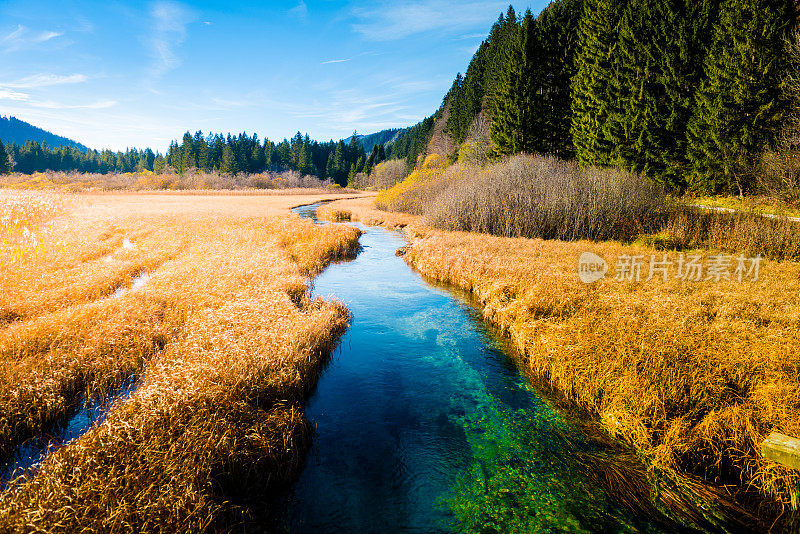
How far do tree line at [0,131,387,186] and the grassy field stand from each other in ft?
309

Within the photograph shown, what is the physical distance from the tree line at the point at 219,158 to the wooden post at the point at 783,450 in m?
105

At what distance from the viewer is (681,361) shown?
6.03 meters

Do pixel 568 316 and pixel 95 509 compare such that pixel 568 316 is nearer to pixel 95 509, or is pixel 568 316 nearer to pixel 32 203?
pixel 95 509

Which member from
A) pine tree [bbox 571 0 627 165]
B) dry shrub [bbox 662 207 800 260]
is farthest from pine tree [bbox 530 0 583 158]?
dry shrub [bbox 662 207 800 260]

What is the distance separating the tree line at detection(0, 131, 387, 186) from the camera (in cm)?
9600

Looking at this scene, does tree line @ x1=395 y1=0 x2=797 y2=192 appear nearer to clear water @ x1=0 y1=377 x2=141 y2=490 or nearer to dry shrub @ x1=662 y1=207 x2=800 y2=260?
dry shrub @ x1=662 y1=207 x2=800 y2=260

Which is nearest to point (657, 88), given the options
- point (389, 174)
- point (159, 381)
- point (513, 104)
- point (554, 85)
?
point (554, 85)

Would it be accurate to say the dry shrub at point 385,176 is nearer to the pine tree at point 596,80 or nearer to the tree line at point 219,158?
the tree line at point 219,158

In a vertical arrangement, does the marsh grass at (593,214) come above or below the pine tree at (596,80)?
below

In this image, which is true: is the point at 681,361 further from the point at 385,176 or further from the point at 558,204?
the point at 385,176

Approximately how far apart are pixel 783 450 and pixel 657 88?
31.1 meters

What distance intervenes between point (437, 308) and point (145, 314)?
802cm

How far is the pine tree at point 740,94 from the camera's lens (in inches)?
826

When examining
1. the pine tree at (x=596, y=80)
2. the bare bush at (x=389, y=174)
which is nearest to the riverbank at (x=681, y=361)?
the pine tree at (x=596, y=80)
